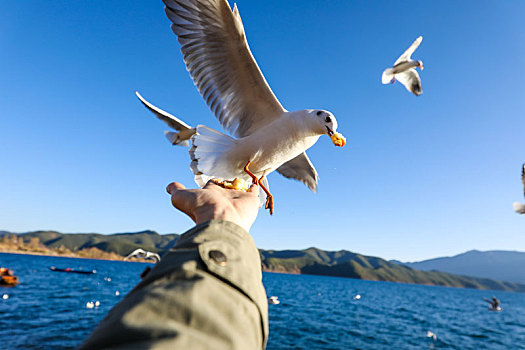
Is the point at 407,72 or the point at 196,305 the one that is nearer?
the point at 196,305

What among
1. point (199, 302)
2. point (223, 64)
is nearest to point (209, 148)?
point (223, 64)

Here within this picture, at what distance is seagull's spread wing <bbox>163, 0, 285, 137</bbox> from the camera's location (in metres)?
3.29

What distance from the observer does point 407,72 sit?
7777 millimetres

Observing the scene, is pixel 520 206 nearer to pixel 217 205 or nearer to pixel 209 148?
pixel 209 148

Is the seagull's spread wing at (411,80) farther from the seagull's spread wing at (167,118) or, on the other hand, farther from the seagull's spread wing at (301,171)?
the seagull's spread wing at (167,118)

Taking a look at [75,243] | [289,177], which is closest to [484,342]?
[289,177]

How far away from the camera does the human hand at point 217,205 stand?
3.69 ft

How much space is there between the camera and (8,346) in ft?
31.9

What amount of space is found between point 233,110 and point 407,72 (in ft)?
19.7

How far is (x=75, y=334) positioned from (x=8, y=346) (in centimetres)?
239

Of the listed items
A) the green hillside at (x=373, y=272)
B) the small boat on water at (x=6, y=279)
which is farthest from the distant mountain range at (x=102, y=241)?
the small boat on water at (x=6, y=279)

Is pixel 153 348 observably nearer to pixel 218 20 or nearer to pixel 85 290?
pixel 218 20

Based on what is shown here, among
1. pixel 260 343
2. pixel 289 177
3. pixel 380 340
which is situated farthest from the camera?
pixel 380 340

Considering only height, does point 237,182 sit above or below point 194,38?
below
